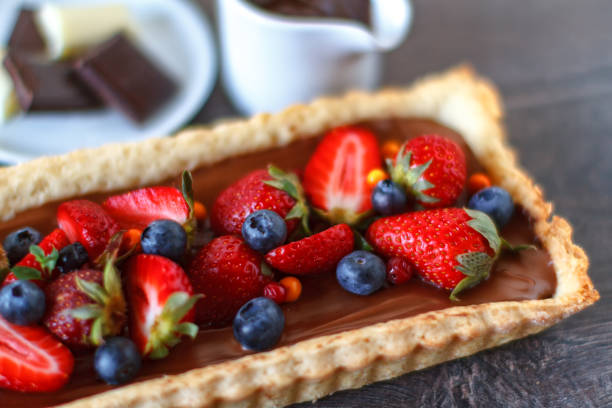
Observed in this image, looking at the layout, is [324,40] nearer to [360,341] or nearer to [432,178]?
[432,178]

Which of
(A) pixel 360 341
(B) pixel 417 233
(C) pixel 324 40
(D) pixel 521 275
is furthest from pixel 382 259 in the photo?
(C) pixel 324 40

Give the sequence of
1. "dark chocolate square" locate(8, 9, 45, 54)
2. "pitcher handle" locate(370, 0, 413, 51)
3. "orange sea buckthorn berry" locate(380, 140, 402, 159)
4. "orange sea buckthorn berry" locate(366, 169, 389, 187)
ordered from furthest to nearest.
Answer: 1. "dark chocolate square" locate(8, 9, 45, 54)
2. "pitcher handle" locate(370, 0, 413, 51)
3. "orange sea buckthorn berry" locate(380, 140, 402, 159)
4. "orange sea buckthorn berry" locate(366, 169, 389, 187)

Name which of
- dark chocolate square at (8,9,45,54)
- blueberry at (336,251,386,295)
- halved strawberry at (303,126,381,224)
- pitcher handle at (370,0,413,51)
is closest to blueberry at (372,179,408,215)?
halved strawberry at (303,126,381,224)

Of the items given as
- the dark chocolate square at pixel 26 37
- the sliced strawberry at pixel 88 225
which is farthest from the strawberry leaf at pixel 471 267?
the dark chocolate square at pixel 26 37

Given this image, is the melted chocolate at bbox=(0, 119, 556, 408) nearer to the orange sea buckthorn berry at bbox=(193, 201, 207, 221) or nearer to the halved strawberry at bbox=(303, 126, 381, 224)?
the orange sea buckthorn berry at bbox=(193, 201, 207, 221)

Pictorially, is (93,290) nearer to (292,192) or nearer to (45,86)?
(292,192)

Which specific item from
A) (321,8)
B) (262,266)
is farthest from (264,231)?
(321,8)

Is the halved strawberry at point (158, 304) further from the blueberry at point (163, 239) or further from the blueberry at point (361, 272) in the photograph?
the blueberry at point (361, 272)
